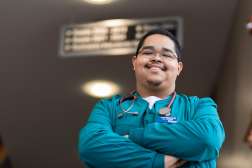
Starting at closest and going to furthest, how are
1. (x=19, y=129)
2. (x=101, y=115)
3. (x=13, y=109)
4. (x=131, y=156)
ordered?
1. (x=131, y=156)
2. (x=101, y=115)
3. (x=13, y=109)
4. (x=19, y=129)

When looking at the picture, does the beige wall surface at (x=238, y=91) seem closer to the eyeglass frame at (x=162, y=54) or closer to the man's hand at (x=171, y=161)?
the eyeglass frame at (x=162, y=54)

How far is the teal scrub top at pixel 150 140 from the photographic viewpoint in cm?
111

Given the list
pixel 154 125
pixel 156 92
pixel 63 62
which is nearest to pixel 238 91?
pixel 63 62

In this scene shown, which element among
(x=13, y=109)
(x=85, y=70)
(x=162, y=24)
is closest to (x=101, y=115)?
(x=162, y=24)

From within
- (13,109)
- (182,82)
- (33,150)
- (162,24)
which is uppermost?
(162,24)

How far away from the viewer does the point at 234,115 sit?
2979 mm

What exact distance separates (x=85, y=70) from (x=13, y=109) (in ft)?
3.53

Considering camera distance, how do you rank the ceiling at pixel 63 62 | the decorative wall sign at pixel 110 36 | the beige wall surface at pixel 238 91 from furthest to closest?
the ceiling at pixel 63 62 → the decorative wall sign at pixel 110 36 → the beige wall surface at pixel 238 91

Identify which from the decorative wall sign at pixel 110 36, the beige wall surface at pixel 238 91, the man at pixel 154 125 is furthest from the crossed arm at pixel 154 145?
the decorative wall sign at pixel 110 36

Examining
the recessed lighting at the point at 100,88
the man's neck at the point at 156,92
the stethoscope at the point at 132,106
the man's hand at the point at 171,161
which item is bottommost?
the recessed lighting at the point at 100,88

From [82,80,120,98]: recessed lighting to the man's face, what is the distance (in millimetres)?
2551

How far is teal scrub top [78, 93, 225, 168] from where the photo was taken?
43.8 inches

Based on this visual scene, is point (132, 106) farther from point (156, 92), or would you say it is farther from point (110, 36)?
point (110, 36)

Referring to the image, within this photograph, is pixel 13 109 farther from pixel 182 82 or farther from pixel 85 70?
pixel 182 82
